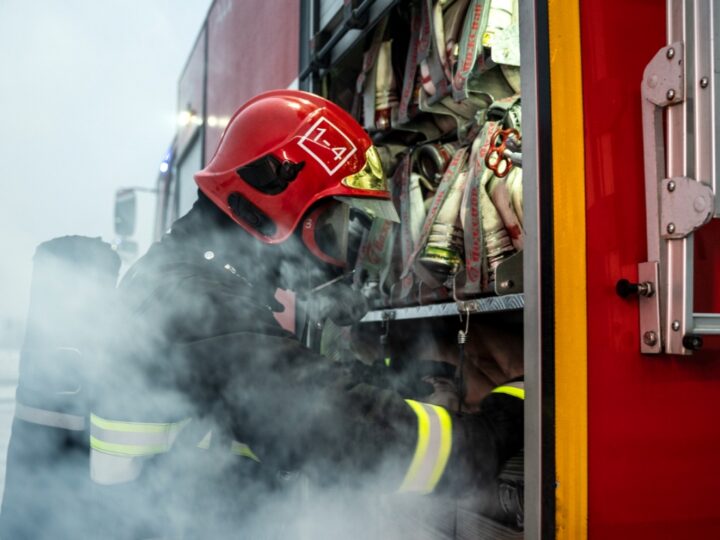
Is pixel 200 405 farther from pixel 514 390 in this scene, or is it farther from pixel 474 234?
pixel 474 234

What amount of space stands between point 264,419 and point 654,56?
1084 millimetres

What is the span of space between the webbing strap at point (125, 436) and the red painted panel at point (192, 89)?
4.76m

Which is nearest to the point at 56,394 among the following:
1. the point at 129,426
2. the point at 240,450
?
the point at 129,426

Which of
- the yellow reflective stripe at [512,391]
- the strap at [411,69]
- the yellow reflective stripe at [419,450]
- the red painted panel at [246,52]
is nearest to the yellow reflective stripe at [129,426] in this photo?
the yellow reflective stripe at [419,450]

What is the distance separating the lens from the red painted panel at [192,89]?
19.4 feet

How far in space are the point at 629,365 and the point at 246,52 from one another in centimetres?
378

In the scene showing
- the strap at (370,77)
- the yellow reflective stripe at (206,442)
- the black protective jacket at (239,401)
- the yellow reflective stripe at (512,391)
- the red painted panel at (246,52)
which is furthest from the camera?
the red painted panel at (246,52)

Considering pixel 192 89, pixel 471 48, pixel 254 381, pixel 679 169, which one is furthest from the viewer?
pixel 192 89

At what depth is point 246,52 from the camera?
4.28 meters

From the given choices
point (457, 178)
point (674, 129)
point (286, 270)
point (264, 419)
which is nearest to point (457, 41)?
point (457, 178)

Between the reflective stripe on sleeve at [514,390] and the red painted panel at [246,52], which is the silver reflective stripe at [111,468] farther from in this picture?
the red painted panel at [246,52]

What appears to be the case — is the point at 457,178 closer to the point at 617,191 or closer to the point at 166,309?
the point at 617,191

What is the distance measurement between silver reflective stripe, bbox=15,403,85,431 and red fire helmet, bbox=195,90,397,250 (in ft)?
2.24

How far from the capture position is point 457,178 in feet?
6.68
